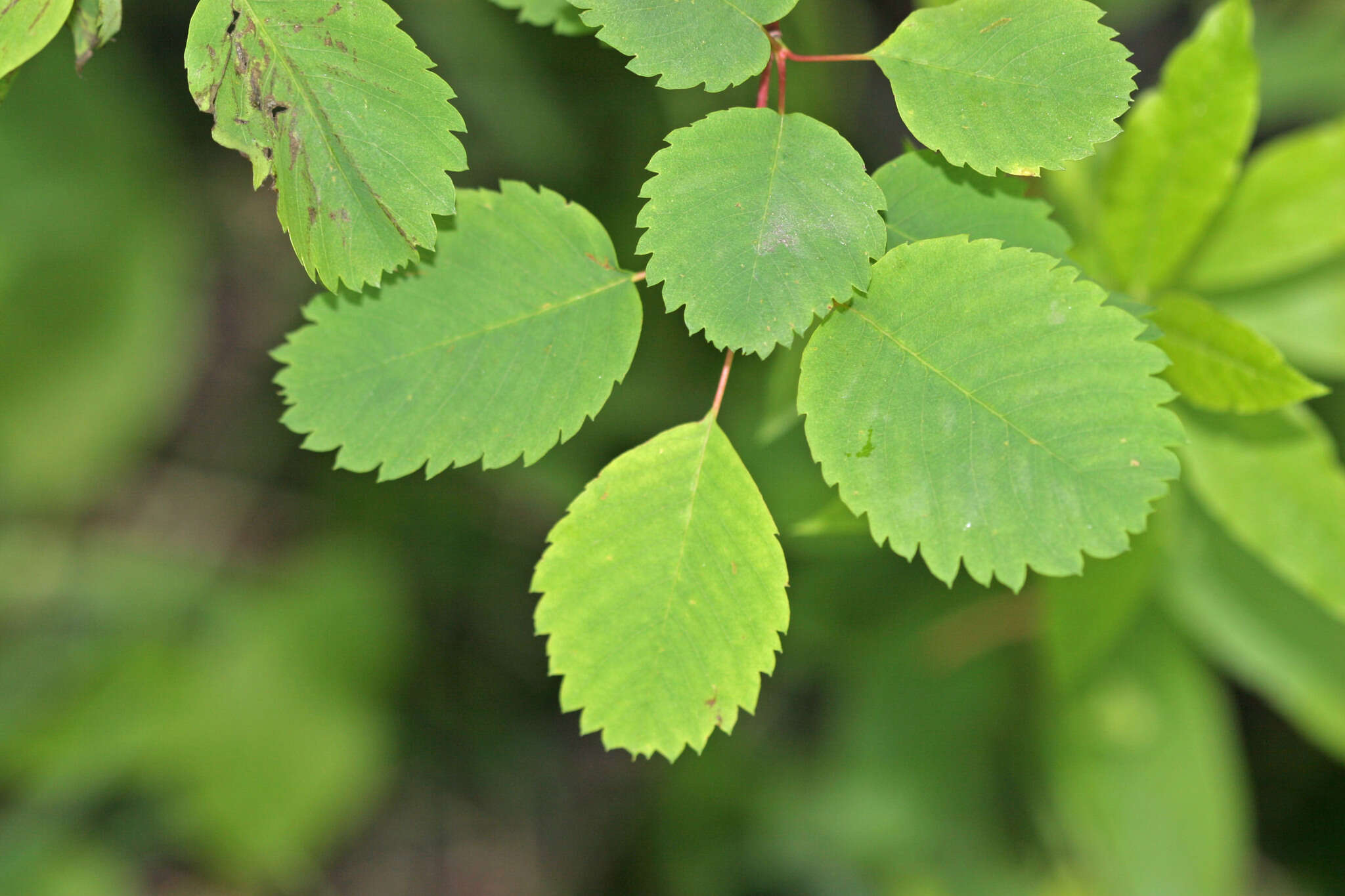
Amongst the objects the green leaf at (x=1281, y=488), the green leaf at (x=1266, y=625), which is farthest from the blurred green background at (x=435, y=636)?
the green leaf at (x=1281, y=488)

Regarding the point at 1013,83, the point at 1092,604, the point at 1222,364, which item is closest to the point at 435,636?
the point at 1092,604

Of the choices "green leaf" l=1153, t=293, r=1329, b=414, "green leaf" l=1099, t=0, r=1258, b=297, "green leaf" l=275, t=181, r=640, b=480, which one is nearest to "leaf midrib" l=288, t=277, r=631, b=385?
"green leaf" l=275, t=181, r=640, b=480

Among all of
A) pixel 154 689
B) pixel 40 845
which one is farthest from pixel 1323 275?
pixel 40 845

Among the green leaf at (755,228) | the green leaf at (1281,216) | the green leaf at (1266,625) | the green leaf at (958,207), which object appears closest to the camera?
the green leaf at (755,228)

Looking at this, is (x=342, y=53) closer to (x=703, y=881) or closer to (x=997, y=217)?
(x=997, y=217)

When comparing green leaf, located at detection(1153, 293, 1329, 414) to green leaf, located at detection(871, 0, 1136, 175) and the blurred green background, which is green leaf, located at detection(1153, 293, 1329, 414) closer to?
green leaf, located at detection(871, 0, 1136, 175)

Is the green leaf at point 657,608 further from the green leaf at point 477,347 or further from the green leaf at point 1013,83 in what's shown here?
the green leaf at point 1013,83
